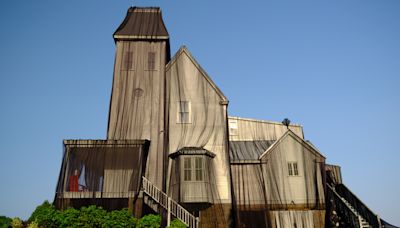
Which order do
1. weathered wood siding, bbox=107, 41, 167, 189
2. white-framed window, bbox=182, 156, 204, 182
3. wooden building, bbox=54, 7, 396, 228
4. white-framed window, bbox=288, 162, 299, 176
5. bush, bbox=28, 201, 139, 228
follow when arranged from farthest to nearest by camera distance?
white-framed window, bbox=288, 162, 299, 176, weathered wood siding, bbox=107, 41, 167, 189, white-framed window, bbox=182, 156, 204, 182, wooden building, bbox=54, 7, 396, 228, bush, bbox=28, 201, 139, 228

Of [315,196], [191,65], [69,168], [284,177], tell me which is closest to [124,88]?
[191,65]

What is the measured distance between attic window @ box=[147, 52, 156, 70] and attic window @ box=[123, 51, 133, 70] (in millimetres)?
1478

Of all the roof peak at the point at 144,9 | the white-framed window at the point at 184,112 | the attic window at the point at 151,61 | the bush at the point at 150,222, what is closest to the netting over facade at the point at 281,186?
the white-framed window at the point at 184,112

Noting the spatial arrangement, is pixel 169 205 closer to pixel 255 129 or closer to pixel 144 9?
pixel 255 129

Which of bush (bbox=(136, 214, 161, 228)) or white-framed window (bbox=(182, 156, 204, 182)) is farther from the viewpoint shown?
white-framed window (bbox=(182, 156, 204, 182))

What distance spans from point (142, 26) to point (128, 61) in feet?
13.9

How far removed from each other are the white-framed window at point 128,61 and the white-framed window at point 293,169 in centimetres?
1595

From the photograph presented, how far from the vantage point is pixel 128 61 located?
2886 cm

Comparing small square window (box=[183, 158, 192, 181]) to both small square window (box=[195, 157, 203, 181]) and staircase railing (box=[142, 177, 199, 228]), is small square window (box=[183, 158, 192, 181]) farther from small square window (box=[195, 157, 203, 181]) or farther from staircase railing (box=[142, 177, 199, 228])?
staircase railing (box=[142, 177, 199, 228])

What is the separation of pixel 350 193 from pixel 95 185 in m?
19.8

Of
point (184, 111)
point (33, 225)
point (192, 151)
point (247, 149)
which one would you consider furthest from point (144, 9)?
point (33, 225)

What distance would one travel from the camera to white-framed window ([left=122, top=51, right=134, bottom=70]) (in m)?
28.6

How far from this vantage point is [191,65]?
29.4 metres

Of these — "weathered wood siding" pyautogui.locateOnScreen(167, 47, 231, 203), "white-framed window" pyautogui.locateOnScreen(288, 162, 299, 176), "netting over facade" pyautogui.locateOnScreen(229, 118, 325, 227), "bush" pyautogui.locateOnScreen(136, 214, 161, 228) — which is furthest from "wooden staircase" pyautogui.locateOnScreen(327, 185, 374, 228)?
"bush" pyautogui.locateOnScreen(136, 214, 161, 228)
